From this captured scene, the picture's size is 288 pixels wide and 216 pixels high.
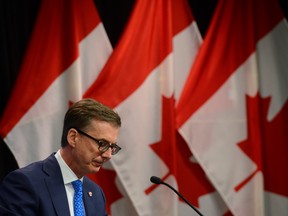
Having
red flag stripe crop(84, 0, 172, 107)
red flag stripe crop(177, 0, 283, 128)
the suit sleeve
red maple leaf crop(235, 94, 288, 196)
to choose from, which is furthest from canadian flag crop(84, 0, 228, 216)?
the suit sleeve

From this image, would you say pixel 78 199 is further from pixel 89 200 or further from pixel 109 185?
pixel 109 185

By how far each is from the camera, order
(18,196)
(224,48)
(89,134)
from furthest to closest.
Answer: (224,48) → (89,134) → (18,196)

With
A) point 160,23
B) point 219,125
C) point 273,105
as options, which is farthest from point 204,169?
point 160,23

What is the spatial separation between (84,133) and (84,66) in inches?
59.5

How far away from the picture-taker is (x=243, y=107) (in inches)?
156

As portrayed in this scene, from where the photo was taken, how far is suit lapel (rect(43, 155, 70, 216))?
2.26 m

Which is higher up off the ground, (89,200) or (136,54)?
(136,54)

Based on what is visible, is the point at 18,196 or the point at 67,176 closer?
the point at 18,196

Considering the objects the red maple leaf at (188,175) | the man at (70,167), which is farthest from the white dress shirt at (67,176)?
the red maple leaf at (188,175)

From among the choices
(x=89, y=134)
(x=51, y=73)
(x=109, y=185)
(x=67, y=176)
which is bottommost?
(x=109, y=185)

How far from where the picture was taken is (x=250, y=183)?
3912mm

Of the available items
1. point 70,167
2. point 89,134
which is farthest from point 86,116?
point 70,167

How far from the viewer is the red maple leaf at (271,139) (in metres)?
3.98

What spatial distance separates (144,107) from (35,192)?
5.33 feet
